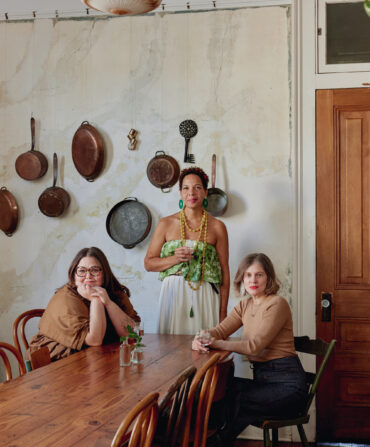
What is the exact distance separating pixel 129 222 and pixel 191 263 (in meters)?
0.76

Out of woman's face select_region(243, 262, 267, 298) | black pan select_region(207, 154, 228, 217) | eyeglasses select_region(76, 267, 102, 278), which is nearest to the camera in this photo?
woman's face select_region(243, 262, 267, 298)

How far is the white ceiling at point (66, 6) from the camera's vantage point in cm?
425

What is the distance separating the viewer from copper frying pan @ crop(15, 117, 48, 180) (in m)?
4.43

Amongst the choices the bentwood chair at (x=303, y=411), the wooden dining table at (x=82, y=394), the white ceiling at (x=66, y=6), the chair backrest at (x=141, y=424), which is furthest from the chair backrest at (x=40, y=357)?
the white ceiling at (x=66, y=6)

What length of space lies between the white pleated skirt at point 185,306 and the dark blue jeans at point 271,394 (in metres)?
0.74

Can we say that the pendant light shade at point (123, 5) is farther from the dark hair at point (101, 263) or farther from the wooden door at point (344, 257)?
the wooden door at point (344, 257)

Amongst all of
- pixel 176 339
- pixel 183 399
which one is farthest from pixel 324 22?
pixel 183 399

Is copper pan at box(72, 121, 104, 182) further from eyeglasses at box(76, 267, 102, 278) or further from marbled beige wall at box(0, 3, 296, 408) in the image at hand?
eyeglasses at box(76, 267, 102, 278)

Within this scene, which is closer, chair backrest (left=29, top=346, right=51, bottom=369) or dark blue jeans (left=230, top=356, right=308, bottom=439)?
chair backrest (left=29, top=346, right=51, bottom=369)

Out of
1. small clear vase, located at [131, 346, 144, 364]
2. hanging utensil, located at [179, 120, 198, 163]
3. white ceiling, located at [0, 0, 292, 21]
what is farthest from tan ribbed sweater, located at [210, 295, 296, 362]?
white ceiling, located at [0, 0, 292, 21]

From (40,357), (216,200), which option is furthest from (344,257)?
(40,357)

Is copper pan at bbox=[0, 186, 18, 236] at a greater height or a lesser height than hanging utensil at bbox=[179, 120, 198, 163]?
lesser

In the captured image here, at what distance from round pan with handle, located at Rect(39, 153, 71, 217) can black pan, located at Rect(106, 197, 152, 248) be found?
0.35 meters

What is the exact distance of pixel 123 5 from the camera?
258cm
